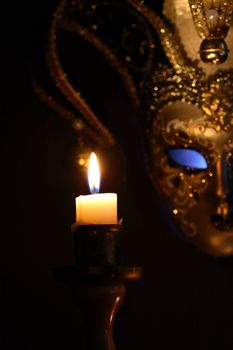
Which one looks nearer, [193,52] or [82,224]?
[82,224]

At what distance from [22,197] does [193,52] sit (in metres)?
0.33

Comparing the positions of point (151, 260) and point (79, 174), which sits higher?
point (79, 174)

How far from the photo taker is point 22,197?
1.11 m

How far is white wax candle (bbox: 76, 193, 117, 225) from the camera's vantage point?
0.59m

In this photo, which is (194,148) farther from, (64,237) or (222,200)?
(64,237)

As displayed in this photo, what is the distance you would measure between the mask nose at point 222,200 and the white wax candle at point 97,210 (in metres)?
0.47

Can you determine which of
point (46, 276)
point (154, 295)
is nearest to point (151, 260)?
point (154, 295)

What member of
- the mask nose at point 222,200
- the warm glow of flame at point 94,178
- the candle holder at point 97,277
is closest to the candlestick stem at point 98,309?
the candle holder at point 97,277

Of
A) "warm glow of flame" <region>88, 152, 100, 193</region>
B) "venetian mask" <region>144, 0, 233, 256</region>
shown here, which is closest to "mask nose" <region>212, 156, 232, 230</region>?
"venetian mask" <region>144, 0, 233, 256</region>

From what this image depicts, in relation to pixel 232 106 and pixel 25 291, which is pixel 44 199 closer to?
pixel 25 291

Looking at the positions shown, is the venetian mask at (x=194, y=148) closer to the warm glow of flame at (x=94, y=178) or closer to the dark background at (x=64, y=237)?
the dark background at (x=64, y=237)

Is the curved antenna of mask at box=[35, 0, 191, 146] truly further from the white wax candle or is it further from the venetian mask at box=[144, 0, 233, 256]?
the white wax candle

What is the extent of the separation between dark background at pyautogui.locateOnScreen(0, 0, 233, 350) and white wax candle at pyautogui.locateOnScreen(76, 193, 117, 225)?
0.49m

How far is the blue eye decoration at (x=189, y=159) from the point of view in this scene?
1.06m
